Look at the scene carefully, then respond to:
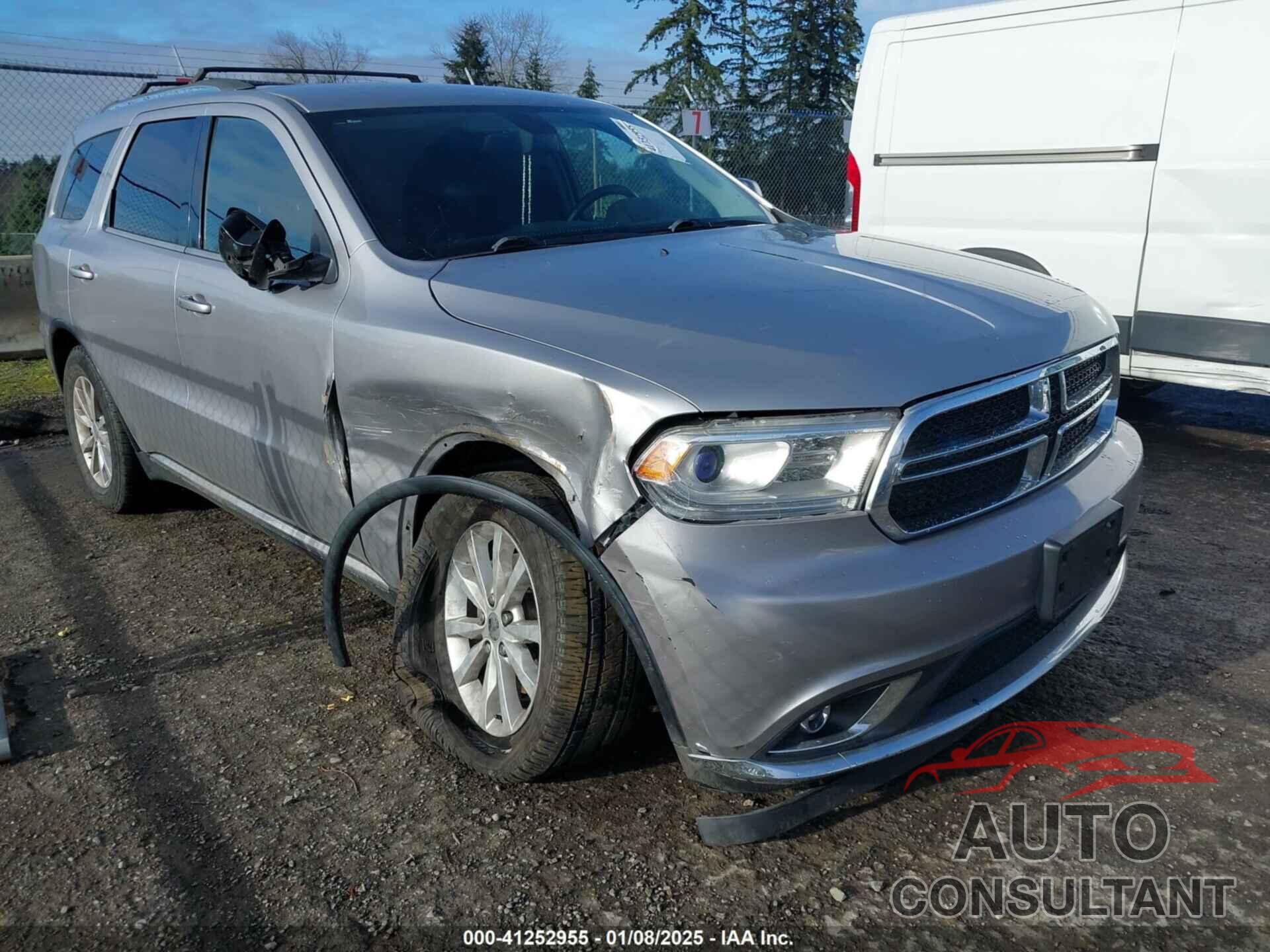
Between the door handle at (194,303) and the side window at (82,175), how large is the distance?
1.37 metres

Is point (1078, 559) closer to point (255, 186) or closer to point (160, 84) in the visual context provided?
point (255, 186)

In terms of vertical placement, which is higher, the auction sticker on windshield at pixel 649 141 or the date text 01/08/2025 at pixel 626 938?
the auction sticker on windshield at pixel 649 141

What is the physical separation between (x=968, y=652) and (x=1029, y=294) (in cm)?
110

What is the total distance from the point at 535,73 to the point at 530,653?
71.3ft

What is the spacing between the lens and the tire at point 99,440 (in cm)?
475

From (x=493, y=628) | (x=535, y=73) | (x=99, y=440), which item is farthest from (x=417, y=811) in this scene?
(x=535, y=73)

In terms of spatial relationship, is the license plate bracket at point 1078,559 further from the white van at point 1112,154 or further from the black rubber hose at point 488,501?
the white van at point 1112,154

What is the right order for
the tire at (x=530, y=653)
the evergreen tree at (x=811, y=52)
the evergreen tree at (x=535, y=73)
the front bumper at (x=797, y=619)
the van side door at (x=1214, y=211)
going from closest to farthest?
the front bumper at (x=797, y=619) < the tire at (x=530, y=653) < the van side door at (x=1214, y=211) < the evergreen tree at (x=535, y=73) < the evergreen tree at (x=811, y=52)

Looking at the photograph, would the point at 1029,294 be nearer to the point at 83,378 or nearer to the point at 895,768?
the point at 895,768

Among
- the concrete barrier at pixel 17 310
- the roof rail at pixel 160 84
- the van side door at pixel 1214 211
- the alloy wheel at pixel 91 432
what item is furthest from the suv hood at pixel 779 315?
the concrete barrier at pixel 17 310

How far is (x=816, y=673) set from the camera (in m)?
2.11

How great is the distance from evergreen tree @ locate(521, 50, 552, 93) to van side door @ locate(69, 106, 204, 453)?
16718mm

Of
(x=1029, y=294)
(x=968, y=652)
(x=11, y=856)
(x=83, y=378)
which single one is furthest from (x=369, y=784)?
(x=83, y=378)

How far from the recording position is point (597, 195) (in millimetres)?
3547
